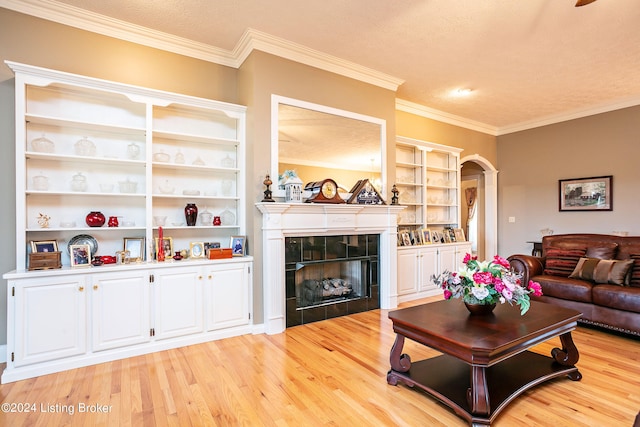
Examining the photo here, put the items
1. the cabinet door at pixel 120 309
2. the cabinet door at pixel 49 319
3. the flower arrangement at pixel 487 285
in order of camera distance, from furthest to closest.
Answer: the cabinet door at pixel 120 309 → the cabinet door at pixel 49 319 → the flower arrangement at pixel 487 285

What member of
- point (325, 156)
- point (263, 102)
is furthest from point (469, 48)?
point (263, 102)

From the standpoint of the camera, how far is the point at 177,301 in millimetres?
3012

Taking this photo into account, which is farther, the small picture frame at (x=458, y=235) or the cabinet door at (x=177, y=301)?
the small picture frame at (x=458, y=235)

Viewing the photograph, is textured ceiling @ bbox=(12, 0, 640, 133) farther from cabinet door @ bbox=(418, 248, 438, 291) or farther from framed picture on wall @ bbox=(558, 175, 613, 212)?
cabinet door @ bbox=(418, 248, 438, 291)

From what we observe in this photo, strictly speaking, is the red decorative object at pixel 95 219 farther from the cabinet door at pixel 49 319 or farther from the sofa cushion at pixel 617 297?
the sofa cushion at pixel 617 297

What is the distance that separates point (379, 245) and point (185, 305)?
2.48 meters

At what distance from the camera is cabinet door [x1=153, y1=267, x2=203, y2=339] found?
2.93 meters

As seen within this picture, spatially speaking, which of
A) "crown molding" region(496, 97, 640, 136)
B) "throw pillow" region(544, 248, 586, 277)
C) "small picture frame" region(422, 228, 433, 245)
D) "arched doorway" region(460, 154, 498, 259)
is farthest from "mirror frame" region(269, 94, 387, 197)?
"crown molding" region(496, 97, 640, 136)

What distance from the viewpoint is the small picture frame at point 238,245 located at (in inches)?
135

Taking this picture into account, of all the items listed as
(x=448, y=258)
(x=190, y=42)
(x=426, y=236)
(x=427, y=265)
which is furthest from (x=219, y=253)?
(x=448, y=258)

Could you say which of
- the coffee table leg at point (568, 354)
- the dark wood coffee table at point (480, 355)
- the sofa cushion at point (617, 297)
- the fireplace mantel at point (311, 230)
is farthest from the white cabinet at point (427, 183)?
the coffee table leg at point (568, 354)

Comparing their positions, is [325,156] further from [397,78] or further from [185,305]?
[185,305]

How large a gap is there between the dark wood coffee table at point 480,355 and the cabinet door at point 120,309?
7.16 ft

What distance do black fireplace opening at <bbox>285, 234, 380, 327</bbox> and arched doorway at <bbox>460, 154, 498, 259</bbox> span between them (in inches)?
138
